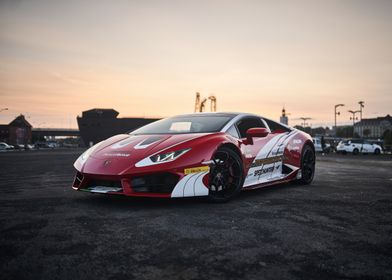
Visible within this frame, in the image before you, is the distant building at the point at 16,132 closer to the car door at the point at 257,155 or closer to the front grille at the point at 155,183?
the car door at the point at 257,155

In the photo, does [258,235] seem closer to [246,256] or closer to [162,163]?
[246,256]

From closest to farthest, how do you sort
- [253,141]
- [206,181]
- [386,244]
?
1. [386,244]
2. [206,181]
3. [253,141]

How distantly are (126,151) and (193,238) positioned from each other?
5.49 ft

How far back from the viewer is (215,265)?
2.01 meters

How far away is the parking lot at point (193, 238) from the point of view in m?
1.94

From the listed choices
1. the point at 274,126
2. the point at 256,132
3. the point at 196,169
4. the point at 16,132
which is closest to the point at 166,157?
the point at 196,169

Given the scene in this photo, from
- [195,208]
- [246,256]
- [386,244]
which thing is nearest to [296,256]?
[246,256]

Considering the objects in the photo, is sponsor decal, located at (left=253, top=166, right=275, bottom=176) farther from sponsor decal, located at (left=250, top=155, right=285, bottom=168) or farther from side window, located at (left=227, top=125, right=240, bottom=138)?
side window, located at (left=227, top=125, right=240, bottom=138)

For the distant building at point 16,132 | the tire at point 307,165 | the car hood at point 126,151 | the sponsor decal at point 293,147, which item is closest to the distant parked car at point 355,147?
the tire at point 307,165

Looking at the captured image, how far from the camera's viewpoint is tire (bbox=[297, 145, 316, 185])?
6.02 metres

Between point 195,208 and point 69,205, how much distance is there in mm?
1443

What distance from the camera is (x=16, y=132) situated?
109062 millimetres

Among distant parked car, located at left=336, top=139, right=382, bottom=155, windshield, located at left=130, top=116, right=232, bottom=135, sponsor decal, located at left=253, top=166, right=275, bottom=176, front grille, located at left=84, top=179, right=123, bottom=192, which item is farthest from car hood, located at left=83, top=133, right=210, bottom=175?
distant parked car, located at left=336, top=139, right=382, bottom=155

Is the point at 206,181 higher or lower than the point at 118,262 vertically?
higher
